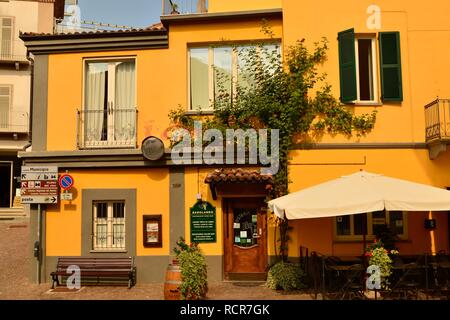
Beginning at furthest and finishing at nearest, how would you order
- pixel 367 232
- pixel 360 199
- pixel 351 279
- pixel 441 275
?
pixel 367 232
pixel 441 275
pixel 351 279
pixel 360 199

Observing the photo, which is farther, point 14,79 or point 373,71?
point 14,79

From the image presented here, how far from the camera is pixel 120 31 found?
11500 mm

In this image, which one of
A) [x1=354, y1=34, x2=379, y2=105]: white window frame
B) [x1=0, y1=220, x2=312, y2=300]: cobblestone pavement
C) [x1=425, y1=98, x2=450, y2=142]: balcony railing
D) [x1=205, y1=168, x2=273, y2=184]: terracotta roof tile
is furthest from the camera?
[x1=354, y1=34, x2=379, y2=105]: white window frame

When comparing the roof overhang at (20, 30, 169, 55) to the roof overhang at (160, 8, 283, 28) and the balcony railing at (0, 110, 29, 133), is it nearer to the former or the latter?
the roof overhang at (160, 8, 283, 28)

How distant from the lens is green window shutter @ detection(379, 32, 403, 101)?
10.7 metres

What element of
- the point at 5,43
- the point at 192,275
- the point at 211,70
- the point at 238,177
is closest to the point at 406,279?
the point at 238,177

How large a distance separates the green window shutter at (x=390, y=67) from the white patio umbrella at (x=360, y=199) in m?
2.74

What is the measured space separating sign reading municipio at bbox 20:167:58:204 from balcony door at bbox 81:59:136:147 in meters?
1.18

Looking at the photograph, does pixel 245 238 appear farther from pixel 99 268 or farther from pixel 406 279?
pixel 406 279

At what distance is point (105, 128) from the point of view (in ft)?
38.7

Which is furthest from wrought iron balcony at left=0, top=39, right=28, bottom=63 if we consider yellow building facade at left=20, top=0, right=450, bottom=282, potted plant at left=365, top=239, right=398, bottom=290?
potted plant at left=365, top=239, right=398, bottom=290

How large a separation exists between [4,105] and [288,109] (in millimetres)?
18330

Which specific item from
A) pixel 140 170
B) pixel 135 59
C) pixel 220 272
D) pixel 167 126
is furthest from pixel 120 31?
pixel 220 272

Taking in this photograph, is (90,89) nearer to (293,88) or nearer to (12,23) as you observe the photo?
(293,88)
